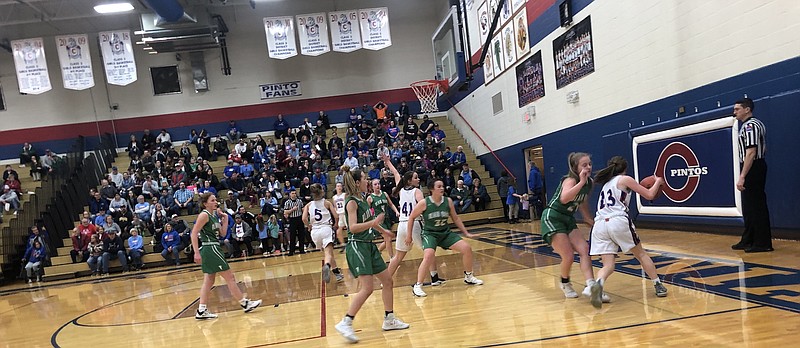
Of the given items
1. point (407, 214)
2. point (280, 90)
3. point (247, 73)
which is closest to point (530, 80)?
point (407, 214)

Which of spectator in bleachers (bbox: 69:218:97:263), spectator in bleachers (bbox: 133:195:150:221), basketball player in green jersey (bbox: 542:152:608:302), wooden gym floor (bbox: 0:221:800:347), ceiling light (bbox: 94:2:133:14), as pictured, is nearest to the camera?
wooden gym floor (bbox: 0:221:800:347)

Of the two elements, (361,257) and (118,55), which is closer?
(361,257)

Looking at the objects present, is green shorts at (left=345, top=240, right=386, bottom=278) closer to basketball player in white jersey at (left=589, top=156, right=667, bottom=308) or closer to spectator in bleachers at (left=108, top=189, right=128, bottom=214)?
basketball player in white jersey at (left=589, top=156, right=667, bottom=308)

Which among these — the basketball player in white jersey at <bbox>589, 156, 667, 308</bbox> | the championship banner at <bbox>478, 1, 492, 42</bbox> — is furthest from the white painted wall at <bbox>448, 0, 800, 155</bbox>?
the basketball player in white jersey at <bbox>589, 156, 667, 308</bbox>

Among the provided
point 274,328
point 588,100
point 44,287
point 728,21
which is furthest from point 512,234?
point 44,287

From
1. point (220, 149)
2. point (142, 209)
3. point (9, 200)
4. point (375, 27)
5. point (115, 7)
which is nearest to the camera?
point (142, 209)

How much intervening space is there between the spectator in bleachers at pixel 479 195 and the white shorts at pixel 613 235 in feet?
39.6

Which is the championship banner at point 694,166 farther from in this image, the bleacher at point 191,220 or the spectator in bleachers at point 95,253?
the spectator in bleachers at point 95,253

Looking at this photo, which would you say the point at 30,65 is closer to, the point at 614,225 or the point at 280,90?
the point at 280,90

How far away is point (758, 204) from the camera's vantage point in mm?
6535

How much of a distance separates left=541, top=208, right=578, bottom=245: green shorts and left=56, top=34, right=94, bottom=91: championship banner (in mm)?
20543

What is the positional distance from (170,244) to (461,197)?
29.7 ft

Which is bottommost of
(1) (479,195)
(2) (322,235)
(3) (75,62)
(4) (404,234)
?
(1) (479,195)

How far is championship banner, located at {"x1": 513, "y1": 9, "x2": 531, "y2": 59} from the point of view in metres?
14.7
